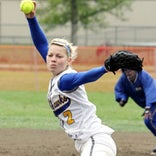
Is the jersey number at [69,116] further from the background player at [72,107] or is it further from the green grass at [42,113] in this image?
the green grass at [42,113]

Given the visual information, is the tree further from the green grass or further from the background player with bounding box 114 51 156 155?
the background player with bounding box 114 51 156 155

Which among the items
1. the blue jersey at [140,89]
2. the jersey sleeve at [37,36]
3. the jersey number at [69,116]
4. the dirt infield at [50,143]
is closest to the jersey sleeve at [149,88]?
the blue jersey at [140,89]

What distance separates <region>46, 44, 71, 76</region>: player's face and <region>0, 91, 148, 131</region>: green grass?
576 cm

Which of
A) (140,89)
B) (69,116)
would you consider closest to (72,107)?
(69,116)

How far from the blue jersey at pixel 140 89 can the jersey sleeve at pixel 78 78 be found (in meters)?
2.97

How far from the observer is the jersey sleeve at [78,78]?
479cm

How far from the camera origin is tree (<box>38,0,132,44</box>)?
30.6 meters

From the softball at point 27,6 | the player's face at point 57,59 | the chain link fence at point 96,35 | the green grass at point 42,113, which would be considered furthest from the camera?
the chain link fence at point 96,35

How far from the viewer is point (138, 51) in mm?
20484

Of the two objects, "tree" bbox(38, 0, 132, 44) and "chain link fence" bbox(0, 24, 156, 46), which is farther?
"chain link fence" bbox(0, 24, 156, 46)

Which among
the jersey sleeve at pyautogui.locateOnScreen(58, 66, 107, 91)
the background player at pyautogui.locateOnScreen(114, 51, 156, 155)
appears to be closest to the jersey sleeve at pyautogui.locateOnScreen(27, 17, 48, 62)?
the jersey sleeve at pyautogui.locateOnScreen(58, 66, 107, 91)

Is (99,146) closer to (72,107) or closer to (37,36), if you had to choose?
(72,107)

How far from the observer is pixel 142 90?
8430mm

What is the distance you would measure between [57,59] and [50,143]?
407 cm
